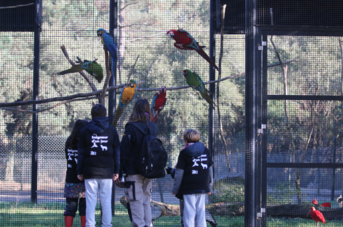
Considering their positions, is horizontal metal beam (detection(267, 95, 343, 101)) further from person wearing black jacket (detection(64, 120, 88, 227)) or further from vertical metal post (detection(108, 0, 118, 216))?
person wearing black jacket (detection(64, 120, 88, 227))

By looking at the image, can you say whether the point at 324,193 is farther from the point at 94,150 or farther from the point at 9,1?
the point at 9,1

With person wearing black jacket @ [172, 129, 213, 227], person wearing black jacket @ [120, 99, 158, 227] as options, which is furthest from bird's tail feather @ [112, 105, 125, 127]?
person wearing black jacket @ [172, 129, 213, 227]

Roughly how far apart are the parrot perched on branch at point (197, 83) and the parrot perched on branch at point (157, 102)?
0.32 metres

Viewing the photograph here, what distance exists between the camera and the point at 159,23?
3.74m

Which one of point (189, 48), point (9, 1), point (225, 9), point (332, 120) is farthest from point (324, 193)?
point (9, 1)

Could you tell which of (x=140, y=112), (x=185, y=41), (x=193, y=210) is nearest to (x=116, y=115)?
(x=140, y=112)

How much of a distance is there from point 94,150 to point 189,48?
5.34 ft

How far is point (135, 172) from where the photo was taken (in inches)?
106

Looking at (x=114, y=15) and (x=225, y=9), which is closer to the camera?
(x=114, y=15)

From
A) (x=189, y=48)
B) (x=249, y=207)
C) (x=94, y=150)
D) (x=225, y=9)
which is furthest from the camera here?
(x=225, y=9)

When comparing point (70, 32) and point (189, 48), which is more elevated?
point (70, 32)

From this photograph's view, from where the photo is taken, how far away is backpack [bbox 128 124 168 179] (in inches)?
105

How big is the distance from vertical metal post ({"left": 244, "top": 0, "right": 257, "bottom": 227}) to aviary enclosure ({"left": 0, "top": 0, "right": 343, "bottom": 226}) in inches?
0.4

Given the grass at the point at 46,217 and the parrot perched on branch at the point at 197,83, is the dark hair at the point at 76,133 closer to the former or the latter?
the grass at the point at 46,217
